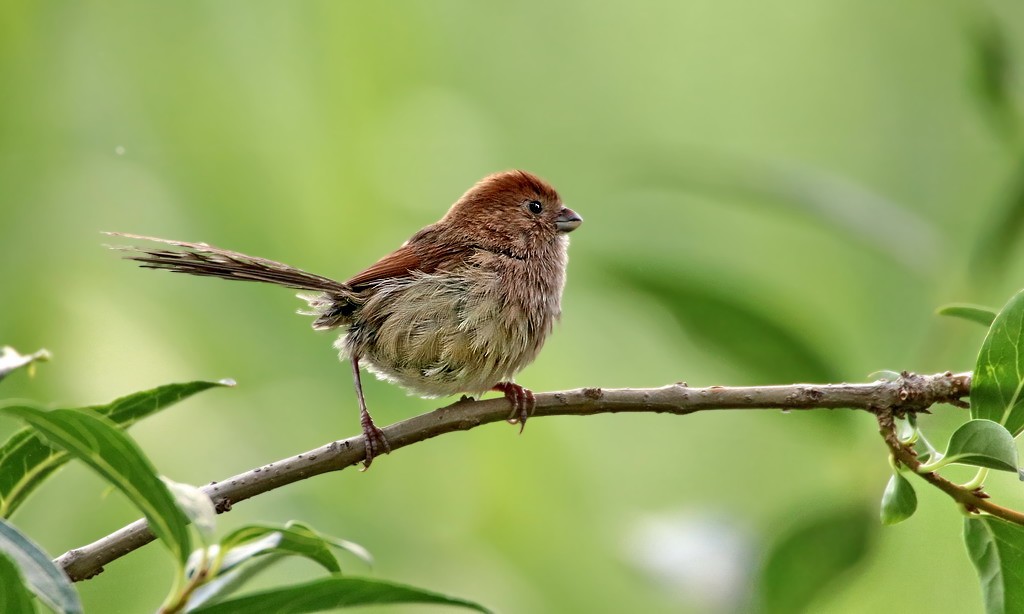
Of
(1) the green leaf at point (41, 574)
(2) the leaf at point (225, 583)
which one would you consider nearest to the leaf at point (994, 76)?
(2) the leaf at point (225, 583)

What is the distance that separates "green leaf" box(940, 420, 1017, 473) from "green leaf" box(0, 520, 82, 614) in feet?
5.13

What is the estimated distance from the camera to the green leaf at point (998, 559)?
1903mm

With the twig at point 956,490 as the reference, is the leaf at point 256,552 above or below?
below

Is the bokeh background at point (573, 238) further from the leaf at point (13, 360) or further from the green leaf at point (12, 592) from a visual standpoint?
the green leaf at point (12, 592)

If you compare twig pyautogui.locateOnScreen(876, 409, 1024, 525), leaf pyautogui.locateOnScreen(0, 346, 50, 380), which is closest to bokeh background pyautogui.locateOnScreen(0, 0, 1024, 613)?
twig pyautogui.locateOnScreen(876, 409, 1024, 525)

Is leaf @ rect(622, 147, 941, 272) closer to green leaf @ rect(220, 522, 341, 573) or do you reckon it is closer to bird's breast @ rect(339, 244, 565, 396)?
bird's breast @ rect(339, 244, 565, 396)

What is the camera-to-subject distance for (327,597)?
1.46 meters

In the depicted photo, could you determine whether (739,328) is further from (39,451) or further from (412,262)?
(39,451)

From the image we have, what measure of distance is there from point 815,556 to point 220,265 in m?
2.06

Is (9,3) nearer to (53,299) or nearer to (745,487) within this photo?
(53,299)

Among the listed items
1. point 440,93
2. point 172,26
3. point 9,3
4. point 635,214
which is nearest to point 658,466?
point 635,214

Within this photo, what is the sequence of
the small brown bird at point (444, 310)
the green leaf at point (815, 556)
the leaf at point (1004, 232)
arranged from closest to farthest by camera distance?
1. the green leaf at point (815, 556)
2. the leaf at point (1004, 232)
3. the small brown bird at point (444, 310)

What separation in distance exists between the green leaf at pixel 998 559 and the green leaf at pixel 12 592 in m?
1.68

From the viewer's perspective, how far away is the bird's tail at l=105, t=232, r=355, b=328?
2.72 metres
